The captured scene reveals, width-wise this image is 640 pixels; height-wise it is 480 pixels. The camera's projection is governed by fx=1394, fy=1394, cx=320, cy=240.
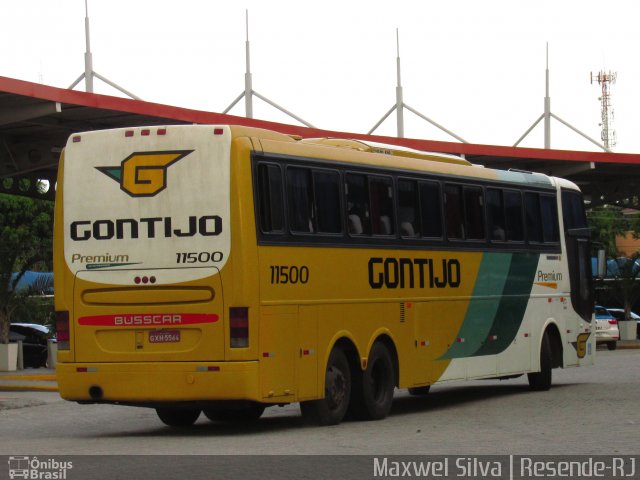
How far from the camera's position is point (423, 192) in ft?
61.1

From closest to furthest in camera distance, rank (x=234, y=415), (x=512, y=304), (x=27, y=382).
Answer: (x=234, y=415) < (x=512, y=304) < (x=27, y=382)

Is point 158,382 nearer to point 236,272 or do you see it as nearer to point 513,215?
point 236,272

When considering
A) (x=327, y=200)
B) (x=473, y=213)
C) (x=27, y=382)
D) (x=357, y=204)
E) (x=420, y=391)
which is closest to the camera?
(x=327, y=200)

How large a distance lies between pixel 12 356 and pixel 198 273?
67.4 feet

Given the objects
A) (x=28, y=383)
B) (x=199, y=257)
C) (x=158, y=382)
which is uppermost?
(x=199, y=257)

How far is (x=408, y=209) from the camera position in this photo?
18.2 metres

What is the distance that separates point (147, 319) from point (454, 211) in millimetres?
5878

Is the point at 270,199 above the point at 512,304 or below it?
above

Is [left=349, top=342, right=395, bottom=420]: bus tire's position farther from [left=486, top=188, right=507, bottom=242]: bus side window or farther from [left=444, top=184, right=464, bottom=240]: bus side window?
[left=486, top=188, right=507, bottom=242]: bus side window

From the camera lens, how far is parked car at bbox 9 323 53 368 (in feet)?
125

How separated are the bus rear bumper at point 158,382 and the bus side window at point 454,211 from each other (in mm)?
5334

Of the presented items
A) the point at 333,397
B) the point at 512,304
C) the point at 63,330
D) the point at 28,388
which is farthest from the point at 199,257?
the point at 28,388
